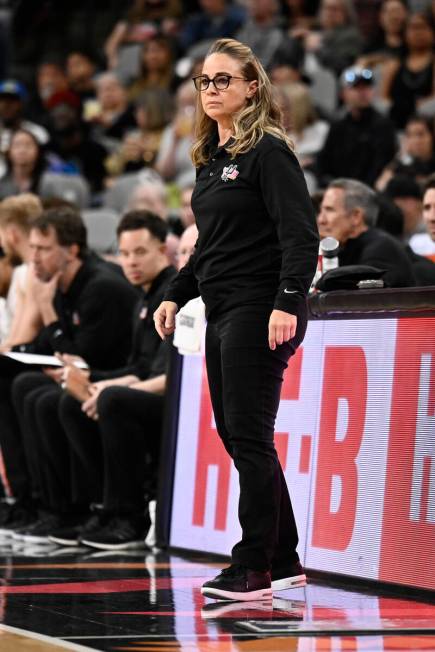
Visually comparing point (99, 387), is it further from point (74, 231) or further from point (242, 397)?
point (242, 397)

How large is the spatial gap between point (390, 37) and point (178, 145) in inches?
83.1

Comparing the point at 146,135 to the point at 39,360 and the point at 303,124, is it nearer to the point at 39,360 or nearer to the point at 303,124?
the point at 303,124

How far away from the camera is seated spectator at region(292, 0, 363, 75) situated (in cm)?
1234

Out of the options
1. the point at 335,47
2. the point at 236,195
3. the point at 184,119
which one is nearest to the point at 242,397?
the point at 236,195

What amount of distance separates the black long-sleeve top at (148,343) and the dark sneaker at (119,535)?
749 millimetres

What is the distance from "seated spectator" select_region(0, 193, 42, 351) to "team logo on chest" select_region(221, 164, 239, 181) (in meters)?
3.35

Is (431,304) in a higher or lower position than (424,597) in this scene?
higher

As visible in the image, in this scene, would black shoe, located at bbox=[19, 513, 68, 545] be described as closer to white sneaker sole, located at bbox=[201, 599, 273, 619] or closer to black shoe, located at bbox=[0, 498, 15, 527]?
black shoe, located at bbox=[0, 498, 15, 527]

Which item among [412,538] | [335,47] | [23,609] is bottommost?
[23,609]

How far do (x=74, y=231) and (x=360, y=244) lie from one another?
1.61 meters

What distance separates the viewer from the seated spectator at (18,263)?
7766mm

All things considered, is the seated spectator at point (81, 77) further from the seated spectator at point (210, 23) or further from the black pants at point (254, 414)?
the black pants at point (254, 414)

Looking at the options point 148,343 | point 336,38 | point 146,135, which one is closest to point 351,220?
point 148,343

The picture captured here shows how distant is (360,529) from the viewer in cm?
519
